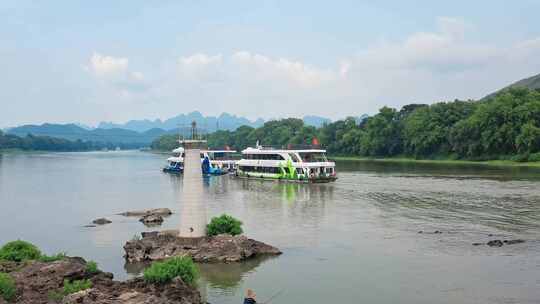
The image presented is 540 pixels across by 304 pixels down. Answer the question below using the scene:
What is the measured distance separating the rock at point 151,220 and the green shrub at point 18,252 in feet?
54.2

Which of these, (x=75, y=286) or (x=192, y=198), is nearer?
(x=75, y=286)

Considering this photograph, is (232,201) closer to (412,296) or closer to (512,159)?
(412,296)

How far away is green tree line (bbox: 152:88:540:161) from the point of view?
94562mm

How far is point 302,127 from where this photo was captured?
533ft

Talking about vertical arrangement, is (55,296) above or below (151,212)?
below

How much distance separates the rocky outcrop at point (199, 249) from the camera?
1232 inches

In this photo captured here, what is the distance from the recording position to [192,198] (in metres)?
31.8

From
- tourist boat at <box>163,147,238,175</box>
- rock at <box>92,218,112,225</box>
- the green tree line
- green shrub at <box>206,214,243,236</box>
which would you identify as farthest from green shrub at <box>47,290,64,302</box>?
the green tree line

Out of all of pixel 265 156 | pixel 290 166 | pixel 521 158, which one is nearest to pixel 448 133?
pixel 521 158

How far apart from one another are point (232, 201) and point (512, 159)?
53094 millimetres

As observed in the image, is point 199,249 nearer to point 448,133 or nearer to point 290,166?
point 290,166

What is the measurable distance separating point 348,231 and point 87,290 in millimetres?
21991

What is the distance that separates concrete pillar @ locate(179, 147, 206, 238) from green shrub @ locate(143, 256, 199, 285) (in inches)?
290

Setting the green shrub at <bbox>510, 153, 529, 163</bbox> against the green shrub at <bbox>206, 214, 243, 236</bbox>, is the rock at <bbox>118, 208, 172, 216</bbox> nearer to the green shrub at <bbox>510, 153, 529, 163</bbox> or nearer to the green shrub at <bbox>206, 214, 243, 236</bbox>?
the green shrub at <bbox>206, 214, 243, 236</bbox>
